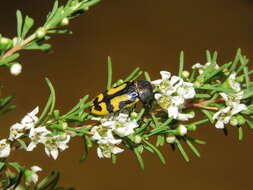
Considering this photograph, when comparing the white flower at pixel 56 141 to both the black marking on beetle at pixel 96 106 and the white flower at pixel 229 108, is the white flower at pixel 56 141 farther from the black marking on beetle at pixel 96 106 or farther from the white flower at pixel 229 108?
the white flower at pixel 229 108

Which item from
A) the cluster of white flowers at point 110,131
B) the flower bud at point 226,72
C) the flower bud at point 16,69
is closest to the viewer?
the flower bud at point 16,69

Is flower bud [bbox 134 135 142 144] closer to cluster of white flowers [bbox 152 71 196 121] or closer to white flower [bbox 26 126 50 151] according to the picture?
cluster of white flowers [bbox 152 71 196 121]

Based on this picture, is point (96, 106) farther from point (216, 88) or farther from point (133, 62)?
point (133, 62)

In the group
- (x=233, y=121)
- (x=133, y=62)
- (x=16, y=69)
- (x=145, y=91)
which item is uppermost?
(x=16, y=69)

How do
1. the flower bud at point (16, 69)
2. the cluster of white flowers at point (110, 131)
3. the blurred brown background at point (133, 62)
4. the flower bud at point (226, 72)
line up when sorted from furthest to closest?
the blurred brown background at point (133, 62) → the flower bud at point (226, 72) → the cluster of white flowers at point (110, 131) → the flower bud at point (16, 69)

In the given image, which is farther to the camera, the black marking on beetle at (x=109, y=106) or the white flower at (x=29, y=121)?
the black marking on beetle at (x=109, y=106)

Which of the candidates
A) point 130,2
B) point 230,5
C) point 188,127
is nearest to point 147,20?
point 130,2

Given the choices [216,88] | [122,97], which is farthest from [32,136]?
[216,88]

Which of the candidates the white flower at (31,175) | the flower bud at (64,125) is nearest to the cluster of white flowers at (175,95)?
the flower bud at (64,125)
